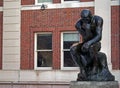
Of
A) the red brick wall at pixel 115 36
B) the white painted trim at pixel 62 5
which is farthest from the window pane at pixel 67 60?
the white painted trim at pixel 62 5

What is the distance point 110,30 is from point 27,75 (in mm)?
4517

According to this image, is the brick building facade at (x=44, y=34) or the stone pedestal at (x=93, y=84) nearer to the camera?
the stone pedestal at (x=93, y=84)

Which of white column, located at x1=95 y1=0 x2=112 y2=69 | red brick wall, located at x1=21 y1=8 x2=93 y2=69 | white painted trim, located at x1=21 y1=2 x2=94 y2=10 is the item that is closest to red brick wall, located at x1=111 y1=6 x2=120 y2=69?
white column, located at x1=95 y1=0 x2=112 y2=69

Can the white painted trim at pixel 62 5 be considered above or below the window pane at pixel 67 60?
above

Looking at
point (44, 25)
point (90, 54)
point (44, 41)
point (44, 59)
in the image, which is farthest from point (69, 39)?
point (90, 54)

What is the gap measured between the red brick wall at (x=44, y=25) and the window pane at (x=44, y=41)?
320 millimetres

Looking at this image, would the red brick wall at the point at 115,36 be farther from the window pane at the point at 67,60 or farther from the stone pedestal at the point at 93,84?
the stone pedestal at the point at 93,84

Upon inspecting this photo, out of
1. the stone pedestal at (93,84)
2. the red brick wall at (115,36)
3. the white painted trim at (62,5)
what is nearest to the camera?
the stone pedestal at (93,84)

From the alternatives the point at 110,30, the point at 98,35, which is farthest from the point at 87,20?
the point at 110,30

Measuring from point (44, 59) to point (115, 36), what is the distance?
3648mm

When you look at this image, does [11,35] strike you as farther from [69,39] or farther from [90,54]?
[90,54]

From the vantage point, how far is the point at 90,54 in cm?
961

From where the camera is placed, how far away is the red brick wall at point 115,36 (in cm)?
1944

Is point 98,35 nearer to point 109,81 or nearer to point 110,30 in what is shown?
point 109,81
